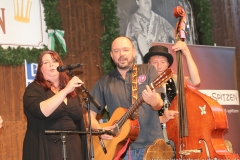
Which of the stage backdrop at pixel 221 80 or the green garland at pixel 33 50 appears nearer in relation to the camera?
the green garland at pixel 33 50

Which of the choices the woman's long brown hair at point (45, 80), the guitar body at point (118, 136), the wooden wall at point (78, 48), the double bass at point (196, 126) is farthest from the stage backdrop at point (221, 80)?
the woman's long brown hair at point (45, 80)

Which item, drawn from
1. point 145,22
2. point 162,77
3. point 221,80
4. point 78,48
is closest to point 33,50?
point 78,48

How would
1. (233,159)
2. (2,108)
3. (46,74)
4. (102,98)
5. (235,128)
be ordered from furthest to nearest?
(235,128)
(2,108)
(102,98)
(46,74)
(233,159)

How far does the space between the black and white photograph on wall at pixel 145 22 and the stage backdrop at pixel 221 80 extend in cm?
49

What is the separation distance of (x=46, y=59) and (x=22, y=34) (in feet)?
5.16

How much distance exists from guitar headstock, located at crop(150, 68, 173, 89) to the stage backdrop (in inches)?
91.9

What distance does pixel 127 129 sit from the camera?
3721mm

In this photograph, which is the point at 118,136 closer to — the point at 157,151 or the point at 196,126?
the point at 157,151

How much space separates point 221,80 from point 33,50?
2595mm

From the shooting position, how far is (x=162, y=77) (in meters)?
3.50

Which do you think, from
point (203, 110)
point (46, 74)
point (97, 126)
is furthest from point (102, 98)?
point (203, 110)

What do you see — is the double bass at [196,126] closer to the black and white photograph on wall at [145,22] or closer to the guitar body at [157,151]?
the guitar body at [157,151]

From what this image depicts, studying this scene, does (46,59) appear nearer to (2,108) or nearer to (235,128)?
(2,108)

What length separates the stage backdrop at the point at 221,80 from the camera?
5842mm
